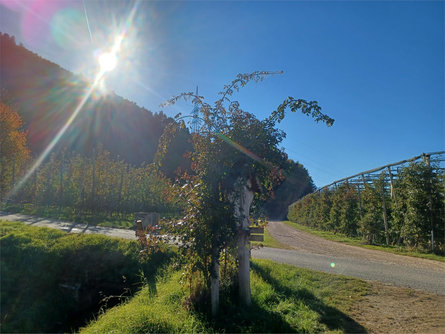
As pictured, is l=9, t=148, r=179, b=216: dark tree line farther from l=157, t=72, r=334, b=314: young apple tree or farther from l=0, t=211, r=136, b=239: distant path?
l=157, t=72, r=334, b=314: young apple tree

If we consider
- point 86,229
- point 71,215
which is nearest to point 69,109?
Result: point 71,215

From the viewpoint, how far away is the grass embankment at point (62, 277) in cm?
545

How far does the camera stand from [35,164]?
19859 millimetres

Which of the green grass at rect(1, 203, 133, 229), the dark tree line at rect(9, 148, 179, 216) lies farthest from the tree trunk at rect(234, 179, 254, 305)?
the dark tree line at rect(9, 148, 179, 216)

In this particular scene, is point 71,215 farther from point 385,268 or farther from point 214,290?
point 385,268

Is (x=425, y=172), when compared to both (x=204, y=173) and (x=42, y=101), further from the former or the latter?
(x=42, y=101)

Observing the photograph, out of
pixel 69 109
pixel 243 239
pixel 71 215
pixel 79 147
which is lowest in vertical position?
pixel 71 215

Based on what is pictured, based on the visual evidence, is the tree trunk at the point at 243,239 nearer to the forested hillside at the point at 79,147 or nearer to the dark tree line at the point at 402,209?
the forested hillside at the point at 79,147

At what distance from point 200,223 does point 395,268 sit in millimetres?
5488

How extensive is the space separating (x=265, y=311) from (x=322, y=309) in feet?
2.74

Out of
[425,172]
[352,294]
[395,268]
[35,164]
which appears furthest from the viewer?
[35,164]

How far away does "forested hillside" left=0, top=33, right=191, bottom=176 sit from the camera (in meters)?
41.7

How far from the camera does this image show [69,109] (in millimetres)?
46750

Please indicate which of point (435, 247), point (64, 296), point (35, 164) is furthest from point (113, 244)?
point (35, 164)
